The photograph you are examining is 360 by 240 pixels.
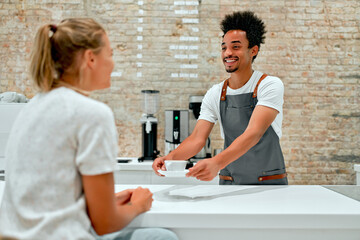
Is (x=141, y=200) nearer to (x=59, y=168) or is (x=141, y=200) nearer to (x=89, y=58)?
(x=59, y=168)

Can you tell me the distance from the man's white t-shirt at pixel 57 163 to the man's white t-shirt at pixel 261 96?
1.06 m

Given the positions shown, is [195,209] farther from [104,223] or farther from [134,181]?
[134,181]

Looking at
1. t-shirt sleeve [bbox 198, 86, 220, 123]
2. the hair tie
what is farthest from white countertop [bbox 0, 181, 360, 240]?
t-shirt sleeve [bbox 198, 86, 220, 123]

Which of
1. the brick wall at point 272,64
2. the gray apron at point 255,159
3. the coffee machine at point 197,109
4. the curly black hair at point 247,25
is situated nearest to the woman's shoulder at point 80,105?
the gray apron at point 255,159

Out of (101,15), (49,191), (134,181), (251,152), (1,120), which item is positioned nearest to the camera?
(49,191)

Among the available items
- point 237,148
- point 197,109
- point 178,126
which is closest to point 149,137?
point 178,126

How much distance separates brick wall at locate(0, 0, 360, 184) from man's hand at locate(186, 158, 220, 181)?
219cm

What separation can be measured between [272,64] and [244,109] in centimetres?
190

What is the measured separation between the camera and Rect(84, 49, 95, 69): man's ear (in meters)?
0.87

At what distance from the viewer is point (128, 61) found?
355 cm

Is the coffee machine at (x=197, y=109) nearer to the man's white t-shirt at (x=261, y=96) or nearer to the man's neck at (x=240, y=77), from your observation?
the man's white t-shirt at (x=261, y=96)

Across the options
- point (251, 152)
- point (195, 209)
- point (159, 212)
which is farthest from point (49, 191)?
point (251, 152)

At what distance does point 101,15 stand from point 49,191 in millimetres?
3110

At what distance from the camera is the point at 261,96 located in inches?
66.8
